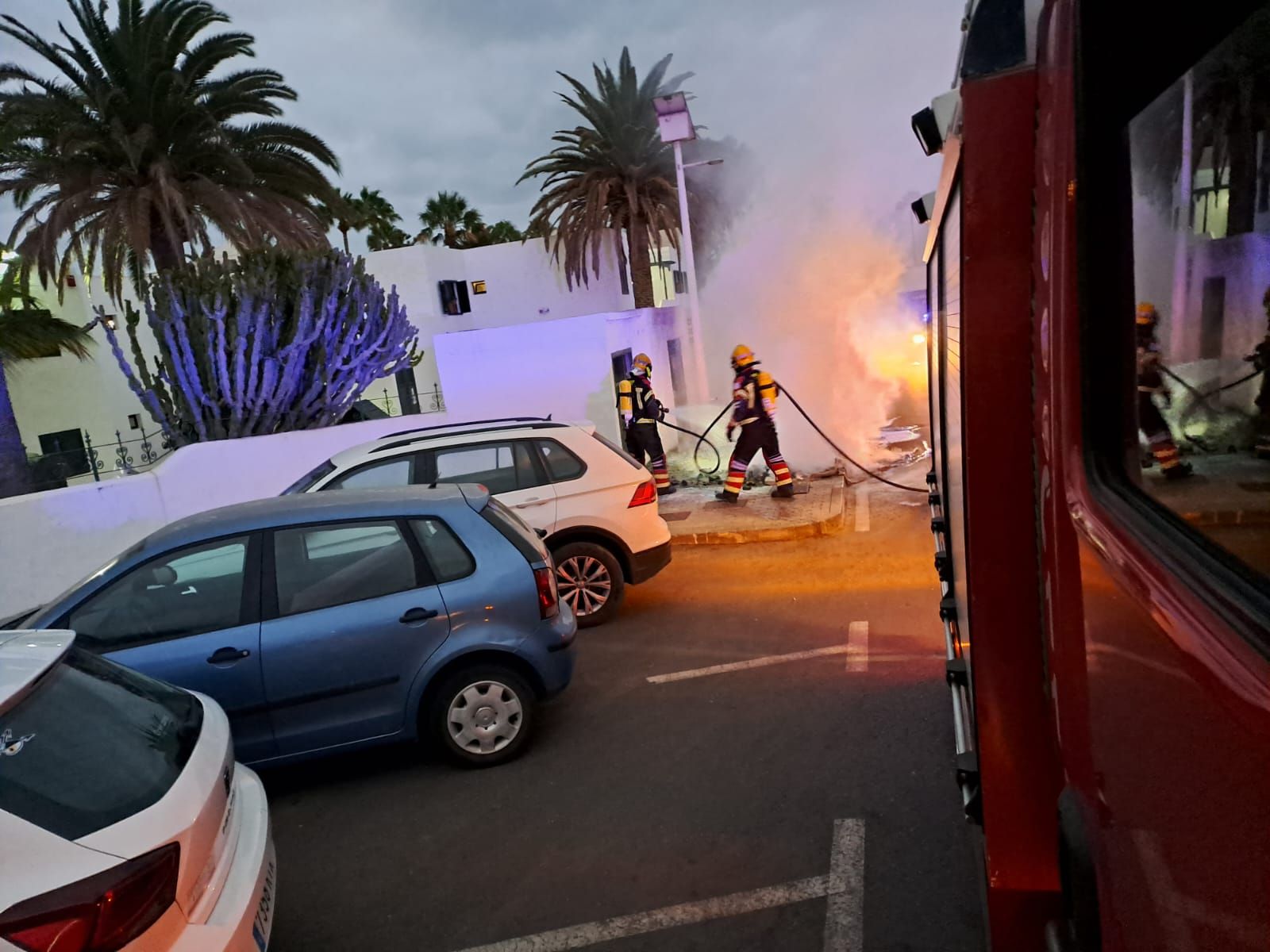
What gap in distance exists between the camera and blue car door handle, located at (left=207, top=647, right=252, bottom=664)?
424 cm

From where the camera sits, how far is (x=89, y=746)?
2611mm

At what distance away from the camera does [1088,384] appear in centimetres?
159

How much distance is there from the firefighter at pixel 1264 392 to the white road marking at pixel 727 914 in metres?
2.72

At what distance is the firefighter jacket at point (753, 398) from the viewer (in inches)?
385

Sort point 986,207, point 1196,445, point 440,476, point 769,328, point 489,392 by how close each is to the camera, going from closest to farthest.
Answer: point 1196,445 < point 986,207 < point 440,476 < point 489,392 < point 769,328

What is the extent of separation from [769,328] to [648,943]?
60.5 ft

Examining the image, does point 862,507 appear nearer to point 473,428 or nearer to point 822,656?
point 822,656

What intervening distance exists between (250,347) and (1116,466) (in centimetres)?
1076

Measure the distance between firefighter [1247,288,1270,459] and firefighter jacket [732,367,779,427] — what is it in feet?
28.6

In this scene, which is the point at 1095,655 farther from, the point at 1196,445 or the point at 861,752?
the point at 861,752

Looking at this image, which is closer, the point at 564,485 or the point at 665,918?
the point at 665,918

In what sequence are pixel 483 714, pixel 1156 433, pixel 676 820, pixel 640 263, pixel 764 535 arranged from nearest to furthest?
1. pixel 1156 433
2. pixel 676 820
3. pixel 483 714
4. pixel 764 535
5. pixel 640 263

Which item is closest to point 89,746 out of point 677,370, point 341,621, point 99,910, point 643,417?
point 99,910

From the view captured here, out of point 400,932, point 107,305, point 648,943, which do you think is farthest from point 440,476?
point 107,305
